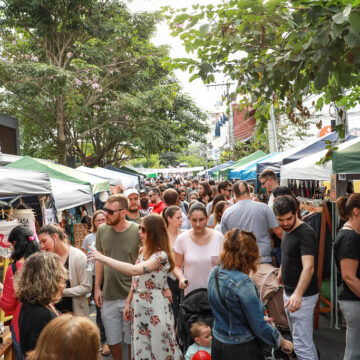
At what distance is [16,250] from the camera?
3.89m

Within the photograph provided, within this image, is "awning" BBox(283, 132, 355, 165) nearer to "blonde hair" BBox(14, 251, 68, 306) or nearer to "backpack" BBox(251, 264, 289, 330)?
"backpack" BBox(251, 264, 289, 330)

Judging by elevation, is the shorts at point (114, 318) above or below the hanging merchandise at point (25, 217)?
below

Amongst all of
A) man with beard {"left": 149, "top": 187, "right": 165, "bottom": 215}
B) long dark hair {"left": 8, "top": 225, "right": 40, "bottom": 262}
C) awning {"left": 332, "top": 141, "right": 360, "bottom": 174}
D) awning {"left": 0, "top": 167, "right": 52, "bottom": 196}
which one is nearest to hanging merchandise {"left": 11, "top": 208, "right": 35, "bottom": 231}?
awning {"left": 0, "top": 167, "right": 52, "bottom": 196}

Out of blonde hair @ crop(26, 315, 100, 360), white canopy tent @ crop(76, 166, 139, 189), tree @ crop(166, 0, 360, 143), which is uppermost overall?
tree @ crop(166, 0, 360, 143)

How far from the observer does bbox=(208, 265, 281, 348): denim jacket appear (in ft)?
9.34

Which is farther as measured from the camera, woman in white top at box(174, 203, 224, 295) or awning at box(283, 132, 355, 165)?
awning at box(283, 132, 355, 165)

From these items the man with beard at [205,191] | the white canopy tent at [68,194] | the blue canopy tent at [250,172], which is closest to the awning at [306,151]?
the man with beard at [205,191]

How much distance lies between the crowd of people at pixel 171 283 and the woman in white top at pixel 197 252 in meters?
0.01

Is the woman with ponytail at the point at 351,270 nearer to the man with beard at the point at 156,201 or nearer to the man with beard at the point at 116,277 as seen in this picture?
the man with beard at the point at 116,277

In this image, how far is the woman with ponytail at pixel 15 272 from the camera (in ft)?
11.2

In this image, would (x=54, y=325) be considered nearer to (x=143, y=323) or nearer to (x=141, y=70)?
(x=143, y=323)

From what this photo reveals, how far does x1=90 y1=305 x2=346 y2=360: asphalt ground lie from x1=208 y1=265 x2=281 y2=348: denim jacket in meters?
2.41

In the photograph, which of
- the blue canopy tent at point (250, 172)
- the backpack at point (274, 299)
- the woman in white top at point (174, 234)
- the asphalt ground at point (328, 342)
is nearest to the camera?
the backpack at point (274, 299)

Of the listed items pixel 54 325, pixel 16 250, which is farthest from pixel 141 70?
pixel 54 325
